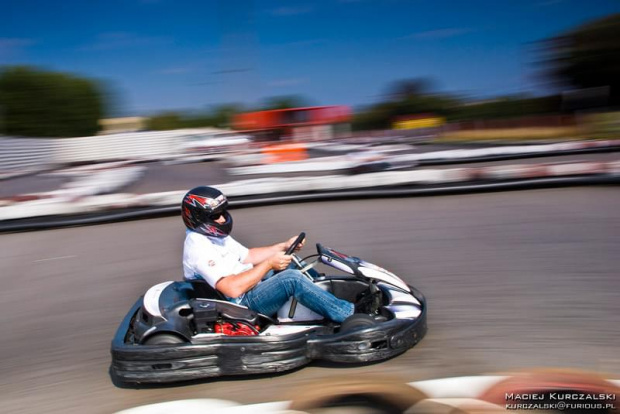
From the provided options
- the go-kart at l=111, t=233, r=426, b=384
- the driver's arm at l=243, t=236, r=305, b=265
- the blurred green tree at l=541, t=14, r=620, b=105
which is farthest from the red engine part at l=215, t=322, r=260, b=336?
the blurred green tree at l=541, t=14, r=620, b=105

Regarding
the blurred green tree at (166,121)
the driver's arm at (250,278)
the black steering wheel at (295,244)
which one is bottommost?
the driver's arm at (250,278)

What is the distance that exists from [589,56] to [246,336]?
2595cm

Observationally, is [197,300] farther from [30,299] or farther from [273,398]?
[30,299]

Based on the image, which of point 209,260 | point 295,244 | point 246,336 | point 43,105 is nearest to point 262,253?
point 295,244

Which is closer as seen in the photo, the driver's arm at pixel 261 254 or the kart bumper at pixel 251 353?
the kart bumper at pixel 251 353

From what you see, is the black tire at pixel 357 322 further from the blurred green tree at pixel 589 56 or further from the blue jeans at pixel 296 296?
the blurred green tree at pixel 589 56

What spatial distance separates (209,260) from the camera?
2.73 m

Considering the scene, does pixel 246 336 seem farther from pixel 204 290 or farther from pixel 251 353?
pixel 204 290

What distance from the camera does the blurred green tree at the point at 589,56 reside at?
77.9 ft

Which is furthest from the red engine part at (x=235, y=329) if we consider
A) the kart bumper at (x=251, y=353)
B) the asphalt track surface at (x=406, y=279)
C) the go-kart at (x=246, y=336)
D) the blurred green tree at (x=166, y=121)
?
the blurred green tree at (x=166, y=121)

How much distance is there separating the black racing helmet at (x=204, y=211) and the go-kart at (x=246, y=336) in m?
0.35

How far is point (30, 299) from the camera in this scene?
4031 millimetres

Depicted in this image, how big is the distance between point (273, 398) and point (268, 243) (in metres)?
2.58

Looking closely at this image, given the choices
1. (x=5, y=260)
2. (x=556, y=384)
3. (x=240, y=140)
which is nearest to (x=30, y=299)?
(x=5, y=260)
